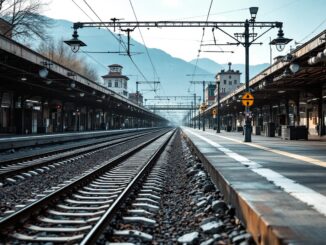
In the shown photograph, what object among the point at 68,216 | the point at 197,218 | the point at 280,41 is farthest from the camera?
the point at 280,41

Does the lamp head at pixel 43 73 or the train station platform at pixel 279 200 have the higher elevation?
the lamp head at pixel 43 73

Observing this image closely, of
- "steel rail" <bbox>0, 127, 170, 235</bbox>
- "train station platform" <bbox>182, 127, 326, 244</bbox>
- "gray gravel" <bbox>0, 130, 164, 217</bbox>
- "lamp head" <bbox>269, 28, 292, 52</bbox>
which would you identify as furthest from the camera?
"lamp head" <bbox>269, 28, 292, 52</bbox>

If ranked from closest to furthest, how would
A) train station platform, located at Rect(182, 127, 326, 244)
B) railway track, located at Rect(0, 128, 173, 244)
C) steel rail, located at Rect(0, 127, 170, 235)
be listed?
train station platform, located at Rect(182, 127, 326, 244) < railway track, located at Rect(0, 128, 173, 244) < steel rail, located at Rect(0, 127, 170, 235)

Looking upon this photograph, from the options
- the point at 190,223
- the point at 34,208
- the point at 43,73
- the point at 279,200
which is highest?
the point at 43,73

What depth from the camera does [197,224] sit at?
7.18 m

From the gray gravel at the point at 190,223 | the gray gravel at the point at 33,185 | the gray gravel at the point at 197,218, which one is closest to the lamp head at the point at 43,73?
the gray gravel at the point at 33,185

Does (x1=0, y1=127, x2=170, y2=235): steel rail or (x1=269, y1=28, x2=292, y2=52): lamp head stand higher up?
(x1=269, y1=28, x2=292, y2=52): lamp head

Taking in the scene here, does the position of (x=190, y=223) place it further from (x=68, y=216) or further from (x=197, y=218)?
(x=68, y=216)

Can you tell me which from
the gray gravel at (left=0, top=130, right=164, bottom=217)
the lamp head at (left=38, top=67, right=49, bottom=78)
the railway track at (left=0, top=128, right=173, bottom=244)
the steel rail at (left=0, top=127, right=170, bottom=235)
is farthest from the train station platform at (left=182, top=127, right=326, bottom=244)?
the lamp head at (left=38, top=67, right=49, bottom=78)

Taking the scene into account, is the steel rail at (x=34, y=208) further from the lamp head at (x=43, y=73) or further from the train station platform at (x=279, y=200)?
the lamp head at (x=43, y=73)

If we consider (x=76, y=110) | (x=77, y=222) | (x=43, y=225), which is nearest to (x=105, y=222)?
(x=77, y=222)

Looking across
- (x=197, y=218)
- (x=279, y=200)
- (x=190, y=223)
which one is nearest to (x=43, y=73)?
(x=197, y=218)

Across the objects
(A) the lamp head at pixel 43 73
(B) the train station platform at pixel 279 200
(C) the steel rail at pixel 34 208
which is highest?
(A) the lamp head at pixel 43 73

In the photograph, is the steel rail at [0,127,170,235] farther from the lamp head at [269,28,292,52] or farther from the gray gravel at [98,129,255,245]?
the lamp head at [269,28,292,52]
